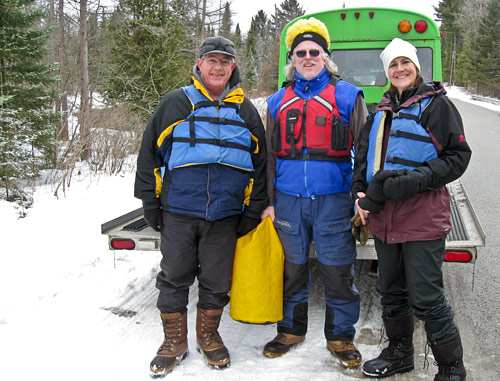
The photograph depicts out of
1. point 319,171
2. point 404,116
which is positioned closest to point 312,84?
point 319,171

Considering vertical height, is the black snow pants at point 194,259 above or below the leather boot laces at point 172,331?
above

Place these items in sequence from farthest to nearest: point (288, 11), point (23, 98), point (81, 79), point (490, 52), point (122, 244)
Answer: point (288, 11), point (490, 52), point (81, 79), point (23, 98), point (122, 244)

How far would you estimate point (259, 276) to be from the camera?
307 cm

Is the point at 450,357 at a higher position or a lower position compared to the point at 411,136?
lower

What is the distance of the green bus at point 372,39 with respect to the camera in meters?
5.26

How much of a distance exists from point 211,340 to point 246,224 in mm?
833

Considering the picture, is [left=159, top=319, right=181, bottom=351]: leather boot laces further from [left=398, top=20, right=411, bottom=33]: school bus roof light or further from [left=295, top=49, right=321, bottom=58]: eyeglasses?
[left=398, top=20, right=411, bottom=33]: school bus roof light

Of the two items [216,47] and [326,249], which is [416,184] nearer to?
[326,249]

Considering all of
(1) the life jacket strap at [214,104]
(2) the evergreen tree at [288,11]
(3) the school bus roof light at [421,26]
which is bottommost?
(1) the life jacket strap at [214,104]

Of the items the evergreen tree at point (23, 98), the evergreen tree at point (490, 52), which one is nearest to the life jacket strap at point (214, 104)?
the evergreen tree at point (23, 98)

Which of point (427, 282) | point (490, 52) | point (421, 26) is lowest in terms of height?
point (427, 282)

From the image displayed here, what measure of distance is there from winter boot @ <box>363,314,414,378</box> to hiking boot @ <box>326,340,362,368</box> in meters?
0.08

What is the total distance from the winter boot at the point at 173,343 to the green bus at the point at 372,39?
11.9 feet

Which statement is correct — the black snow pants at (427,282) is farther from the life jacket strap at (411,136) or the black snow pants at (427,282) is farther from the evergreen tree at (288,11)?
the evergreen tree at (288,11)
